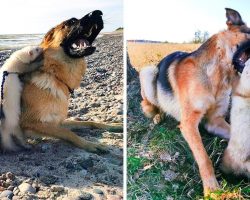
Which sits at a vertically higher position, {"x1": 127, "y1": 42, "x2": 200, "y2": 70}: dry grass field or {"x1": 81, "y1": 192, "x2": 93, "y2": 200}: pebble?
{"x1": 127, "y1": 42, "x2": 200, "y2": 70}: dry grass field

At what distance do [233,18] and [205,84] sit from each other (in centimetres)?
40

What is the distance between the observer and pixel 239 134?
13.7 ft

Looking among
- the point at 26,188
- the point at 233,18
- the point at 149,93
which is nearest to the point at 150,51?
the point at 149,93

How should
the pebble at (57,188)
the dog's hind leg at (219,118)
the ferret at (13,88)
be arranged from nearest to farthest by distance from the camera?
the dog's hind leg at (219,118) → the pebble at (57,188) → the ferret at (13,88)

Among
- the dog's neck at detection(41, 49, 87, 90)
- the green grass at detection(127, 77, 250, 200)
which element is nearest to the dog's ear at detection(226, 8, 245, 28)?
the green grass at detection(127, 77, 250, 200)

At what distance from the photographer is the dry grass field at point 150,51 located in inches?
170

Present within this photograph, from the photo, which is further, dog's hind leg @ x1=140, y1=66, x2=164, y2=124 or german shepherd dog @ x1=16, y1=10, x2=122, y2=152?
german shepherd dog @ x1=16, y1=10, x2=122, y2=152

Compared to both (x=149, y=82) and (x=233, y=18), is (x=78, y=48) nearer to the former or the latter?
(x=149, y=82)

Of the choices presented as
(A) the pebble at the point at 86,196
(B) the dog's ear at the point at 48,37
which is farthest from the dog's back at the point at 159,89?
(B) the dog's ear at the point at 48,37

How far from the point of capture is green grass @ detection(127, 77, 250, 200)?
4188 mm

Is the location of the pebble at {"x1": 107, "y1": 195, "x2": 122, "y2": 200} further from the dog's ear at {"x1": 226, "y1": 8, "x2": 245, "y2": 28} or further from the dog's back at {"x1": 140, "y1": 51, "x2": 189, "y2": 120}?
the dog's ear at {"x1": 226, "y1": 8, "x2": 245, "y2": 28}

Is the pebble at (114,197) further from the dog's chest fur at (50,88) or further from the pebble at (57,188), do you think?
the dog's chest fur at (50,88)

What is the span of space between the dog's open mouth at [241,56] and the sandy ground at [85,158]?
2.44 feet

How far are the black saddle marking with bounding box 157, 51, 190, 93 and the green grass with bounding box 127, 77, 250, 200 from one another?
173 millimetres
